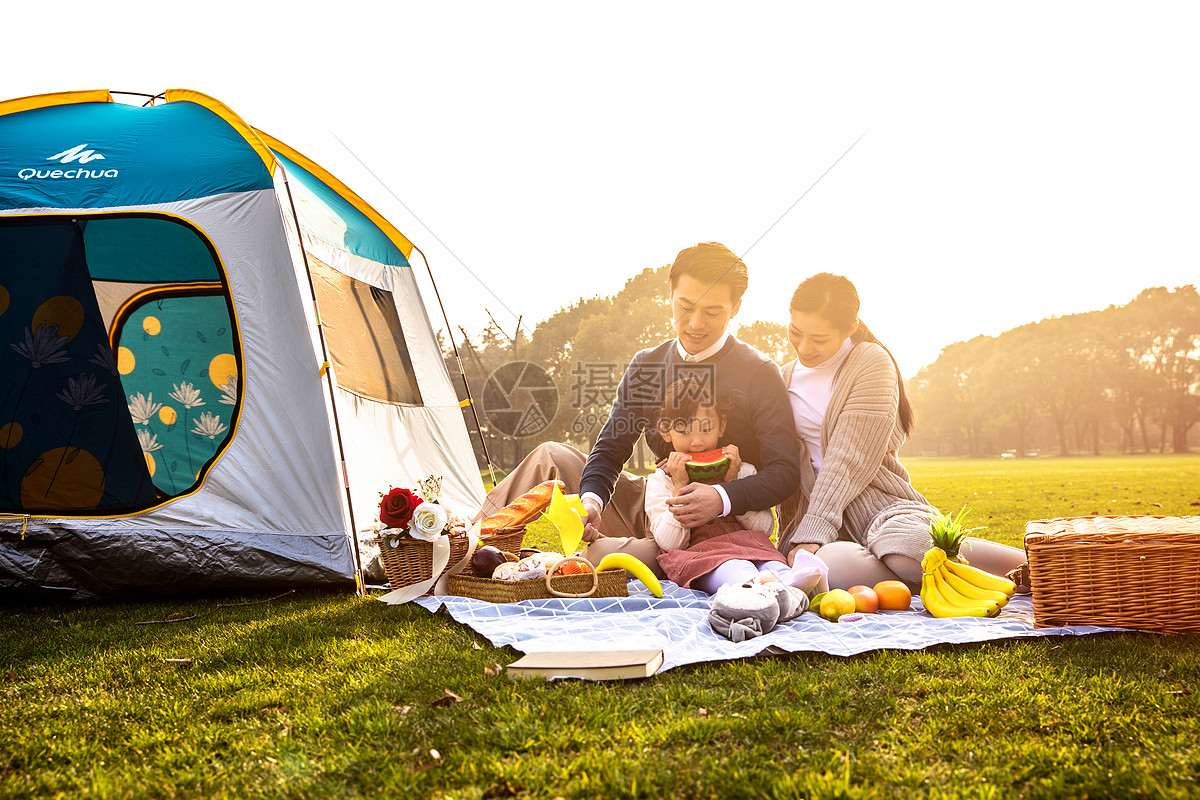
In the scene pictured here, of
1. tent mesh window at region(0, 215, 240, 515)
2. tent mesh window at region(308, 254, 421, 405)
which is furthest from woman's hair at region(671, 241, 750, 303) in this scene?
tent mesh window at region(0, 215, 240, 515)

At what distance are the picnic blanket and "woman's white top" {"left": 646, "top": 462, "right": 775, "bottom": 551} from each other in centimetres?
29

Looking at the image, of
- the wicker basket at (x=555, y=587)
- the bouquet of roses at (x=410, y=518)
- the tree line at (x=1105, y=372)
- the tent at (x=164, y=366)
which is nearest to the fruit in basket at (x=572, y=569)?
the wicker basket at (x=555, y=587)

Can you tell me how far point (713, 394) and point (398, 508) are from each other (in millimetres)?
1658

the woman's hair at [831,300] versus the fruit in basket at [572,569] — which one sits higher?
the woman's hair at [831,300]

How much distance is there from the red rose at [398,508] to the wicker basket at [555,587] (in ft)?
1.51

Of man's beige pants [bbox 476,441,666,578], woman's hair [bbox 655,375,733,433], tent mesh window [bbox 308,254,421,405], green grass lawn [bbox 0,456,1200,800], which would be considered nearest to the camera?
green grass lawn [bbox 0,456,1200,800]

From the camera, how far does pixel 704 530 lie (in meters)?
3.55

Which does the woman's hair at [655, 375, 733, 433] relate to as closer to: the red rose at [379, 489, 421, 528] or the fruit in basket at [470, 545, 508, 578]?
the fruit in basket at [470, 545, 508, 578]

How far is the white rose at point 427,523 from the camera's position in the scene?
11.4ft

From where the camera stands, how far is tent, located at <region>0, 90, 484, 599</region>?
376 cm

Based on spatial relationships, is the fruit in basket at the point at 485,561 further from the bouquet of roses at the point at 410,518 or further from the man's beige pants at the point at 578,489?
the man's beige pants at the point at 578,489

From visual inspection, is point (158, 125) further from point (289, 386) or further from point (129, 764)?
point (129, 764)

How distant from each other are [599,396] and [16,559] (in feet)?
16.5

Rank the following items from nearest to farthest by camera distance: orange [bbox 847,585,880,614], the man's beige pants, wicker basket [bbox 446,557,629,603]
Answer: orange [bbox 847,585,880,614] → wicker basket [bbox 446,557,629,603] → the man's beige pants
